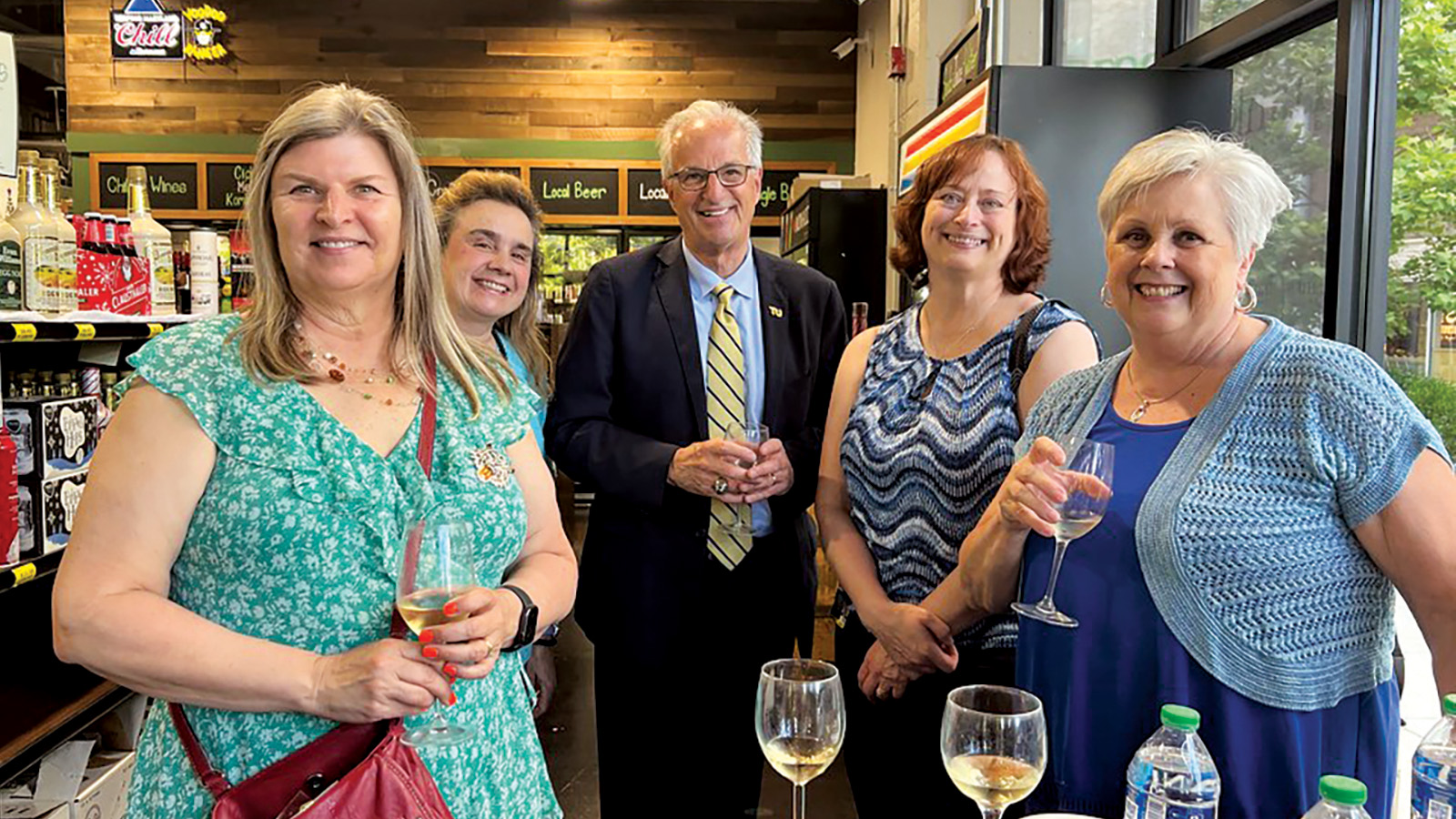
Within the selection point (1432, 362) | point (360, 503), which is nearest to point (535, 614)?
point (360, 503)

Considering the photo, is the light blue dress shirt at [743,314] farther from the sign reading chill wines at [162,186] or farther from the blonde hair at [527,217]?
the sign reading chill wines at [162,186]

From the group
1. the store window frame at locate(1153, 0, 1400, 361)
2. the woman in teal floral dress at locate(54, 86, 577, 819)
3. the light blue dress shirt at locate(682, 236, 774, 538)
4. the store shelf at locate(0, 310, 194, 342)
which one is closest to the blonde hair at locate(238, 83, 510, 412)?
the woman in teal floral dress at locate(54, 86, 577, 819)

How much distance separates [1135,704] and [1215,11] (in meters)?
3.23

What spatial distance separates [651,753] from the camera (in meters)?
2.40

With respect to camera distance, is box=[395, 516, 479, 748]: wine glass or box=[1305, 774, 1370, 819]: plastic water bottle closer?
box=[1305, 774, 1370, 819]: plastic water bottle

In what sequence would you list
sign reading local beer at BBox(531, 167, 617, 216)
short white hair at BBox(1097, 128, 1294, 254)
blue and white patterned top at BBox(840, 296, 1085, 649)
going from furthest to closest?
sign reading local beer at BBox(531, 167, 617, 216)
blue and white patterned top at BBox(840, 296, 1085, 649)
short white hair at BBox(1097, 128, 1294, 254)

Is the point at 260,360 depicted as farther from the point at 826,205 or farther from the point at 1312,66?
the point at 826,205

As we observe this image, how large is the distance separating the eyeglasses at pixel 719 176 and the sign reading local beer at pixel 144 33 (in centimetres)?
735

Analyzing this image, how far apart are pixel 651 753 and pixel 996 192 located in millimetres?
1452

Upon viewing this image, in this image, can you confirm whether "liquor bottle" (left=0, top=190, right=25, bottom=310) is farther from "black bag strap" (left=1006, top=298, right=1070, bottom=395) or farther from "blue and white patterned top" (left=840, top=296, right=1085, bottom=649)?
"black bag strap" (left=1006, top=298, right=1070, bottom=395)

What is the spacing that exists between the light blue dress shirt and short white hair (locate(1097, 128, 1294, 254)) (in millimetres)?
1018

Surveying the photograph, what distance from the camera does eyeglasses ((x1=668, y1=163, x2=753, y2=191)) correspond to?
7.64 feet

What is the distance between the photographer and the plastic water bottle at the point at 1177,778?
1.16 m

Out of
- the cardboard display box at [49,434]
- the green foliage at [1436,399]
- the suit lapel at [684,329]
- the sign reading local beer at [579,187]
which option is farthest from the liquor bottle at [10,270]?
the sign reading local beer at [579,187]
